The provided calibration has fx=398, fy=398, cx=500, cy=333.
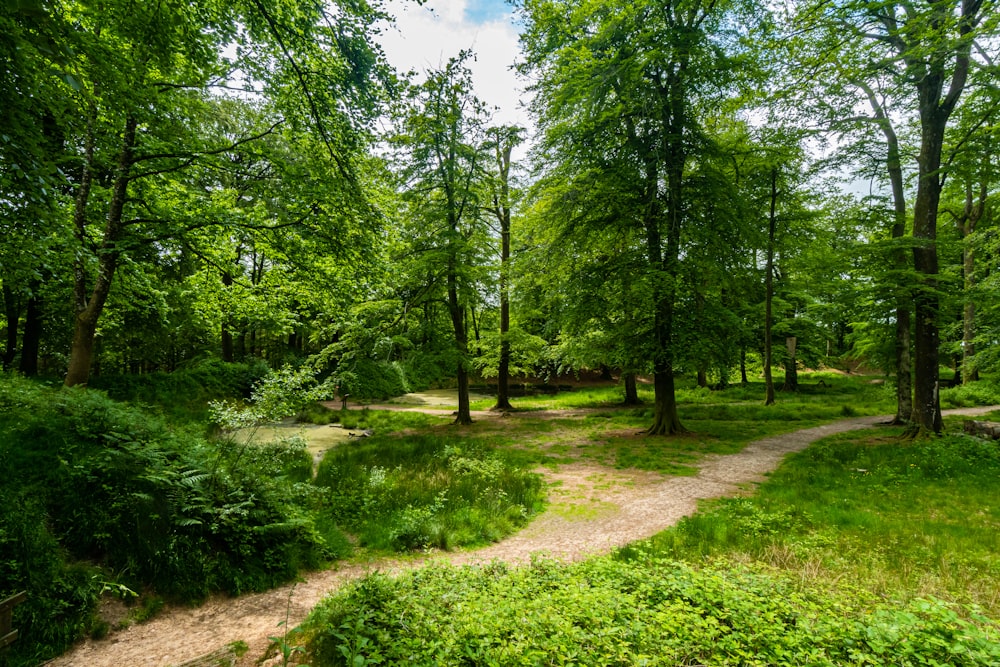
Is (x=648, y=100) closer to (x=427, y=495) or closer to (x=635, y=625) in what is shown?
(x=427, y=495)

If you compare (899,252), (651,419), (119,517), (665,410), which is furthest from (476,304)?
(899,252)

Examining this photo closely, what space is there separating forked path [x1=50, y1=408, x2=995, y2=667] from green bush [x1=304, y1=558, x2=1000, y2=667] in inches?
36.1

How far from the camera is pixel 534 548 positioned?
6043mm

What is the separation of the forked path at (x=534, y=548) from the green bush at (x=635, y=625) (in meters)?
0.92

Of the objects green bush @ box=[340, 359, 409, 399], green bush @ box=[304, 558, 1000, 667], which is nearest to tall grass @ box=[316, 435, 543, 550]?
green bush @ box=[304, 558, 1000, 667]

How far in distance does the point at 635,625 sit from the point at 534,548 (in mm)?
3045

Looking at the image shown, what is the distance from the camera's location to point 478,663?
2.93 metres

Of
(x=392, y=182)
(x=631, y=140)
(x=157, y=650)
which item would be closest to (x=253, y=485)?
(x=157, y=650)

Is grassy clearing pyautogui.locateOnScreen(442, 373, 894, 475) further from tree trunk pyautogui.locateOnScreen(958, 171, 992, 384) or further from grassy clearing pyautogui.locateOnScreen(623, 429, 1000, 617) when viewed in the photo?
tree trunk pyautogui.locateOnScreen(958, 171, 992, 384)

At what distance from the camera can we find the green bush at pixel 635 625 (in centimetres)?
287

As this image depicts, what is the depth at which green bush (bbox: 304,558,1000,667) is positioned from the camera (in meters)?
2.87

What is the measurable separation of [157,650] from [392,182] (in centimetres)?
1397

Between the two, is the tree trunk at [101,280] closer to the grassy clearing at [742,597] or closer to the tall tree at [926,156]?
the grassy clearing at [742,597]

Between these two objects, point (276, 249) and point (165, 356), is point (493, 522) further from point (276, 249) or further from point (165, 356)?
point (165, 356)
